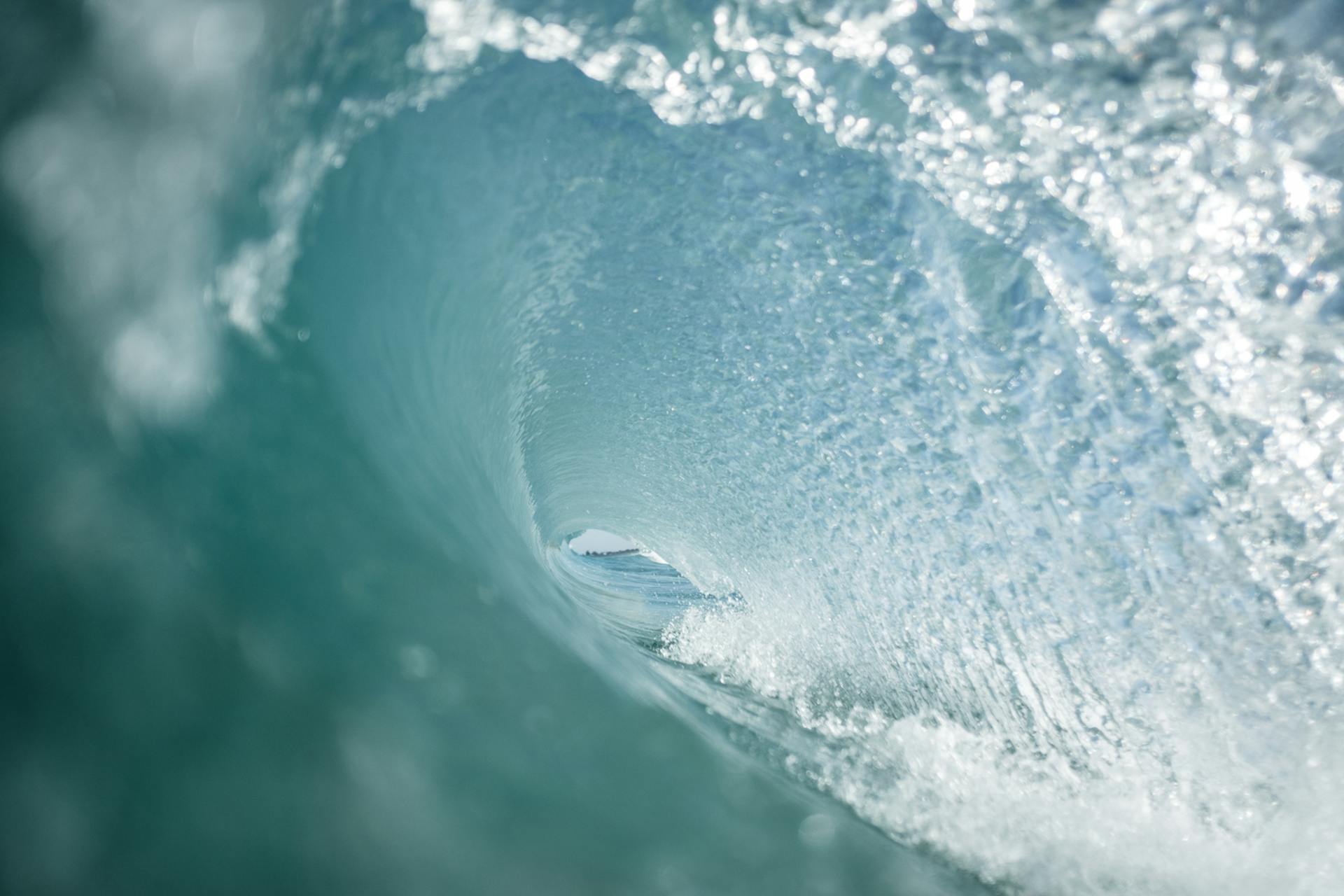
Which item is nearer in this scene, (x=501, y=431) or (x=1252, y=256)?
(x=1252, y=256)

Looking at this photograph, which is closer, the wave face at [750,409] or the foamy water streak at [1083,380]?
the wave face at [750,409]

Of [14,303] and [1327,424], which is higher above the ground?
[1327,424]

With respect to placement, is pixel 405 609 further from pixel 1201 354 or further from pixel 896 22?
pixel 1201 354

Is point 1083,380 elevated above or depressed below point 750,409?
below

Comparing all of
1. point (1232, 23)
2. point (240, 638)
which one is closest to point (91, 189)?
point (240, 638)

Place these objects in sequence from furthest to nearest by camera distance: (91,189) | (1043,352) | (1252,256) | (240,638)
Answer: (1043,352) → (1252,256) → (91,189) → (240,638)

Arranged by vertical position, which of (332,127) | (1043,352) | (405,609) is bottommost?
(405,609)

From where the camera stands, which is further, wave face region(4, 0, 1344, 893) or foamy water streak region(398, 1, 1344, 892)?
foamy water streak region(398, 1, 1344, 892)

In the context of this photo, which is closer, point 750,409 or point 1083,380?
point 1083,380
